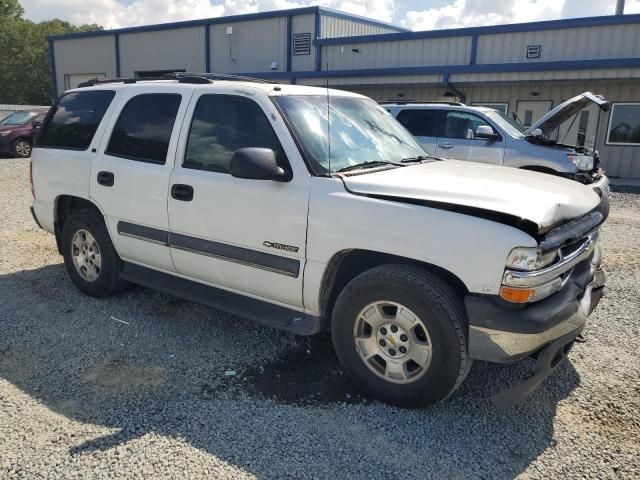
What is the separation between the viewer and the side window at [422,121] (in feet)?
32.9

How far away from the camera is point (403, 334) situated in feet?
10.5

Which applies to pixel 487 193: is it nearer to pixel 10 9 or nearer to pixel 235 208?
pixel 235 208

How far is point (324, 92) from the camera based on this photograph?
164 inches

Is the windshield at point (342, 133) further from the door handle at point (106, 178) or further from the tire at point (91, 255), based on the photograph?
the tire at point (91, 255)

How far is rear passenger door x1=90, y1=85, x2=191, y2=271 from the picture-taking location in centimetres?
420

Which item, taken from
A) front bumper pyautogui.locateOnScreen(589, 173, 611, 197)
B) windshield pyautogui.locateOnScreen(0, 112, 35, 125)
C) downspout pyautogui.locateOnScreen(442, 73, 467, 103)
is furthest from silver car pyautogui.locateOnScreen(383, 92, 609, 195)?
windshield pyautogui.locateOnScreen(0, 112, 35, 125)

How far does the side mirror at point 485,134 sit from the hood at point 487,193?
5419 mm

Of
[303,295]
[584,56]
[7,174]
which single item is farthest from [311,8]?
[303,295]

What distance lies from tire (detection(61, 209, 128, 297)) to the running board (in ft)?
0.55

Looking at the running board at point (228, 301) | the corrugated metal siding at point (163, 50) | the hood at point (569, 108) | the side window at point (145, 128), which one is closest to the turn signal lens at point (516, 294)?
the running board at point (228, 301)

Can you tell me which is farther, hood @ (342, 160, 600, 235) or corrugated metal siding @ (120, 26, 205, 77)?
corrugated metal siding @ (120, 26, 205, 77)

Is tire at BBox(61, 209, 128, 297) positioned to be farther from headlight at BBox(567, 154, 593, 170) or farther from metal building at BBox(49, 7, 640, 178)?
metal building at BBox(49, 7, 640, 178)

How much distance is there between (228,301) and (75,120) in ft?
8.12

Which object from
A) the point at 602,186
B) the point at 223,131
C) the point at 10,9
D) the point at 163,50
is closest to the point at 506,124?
the point at 602,186
